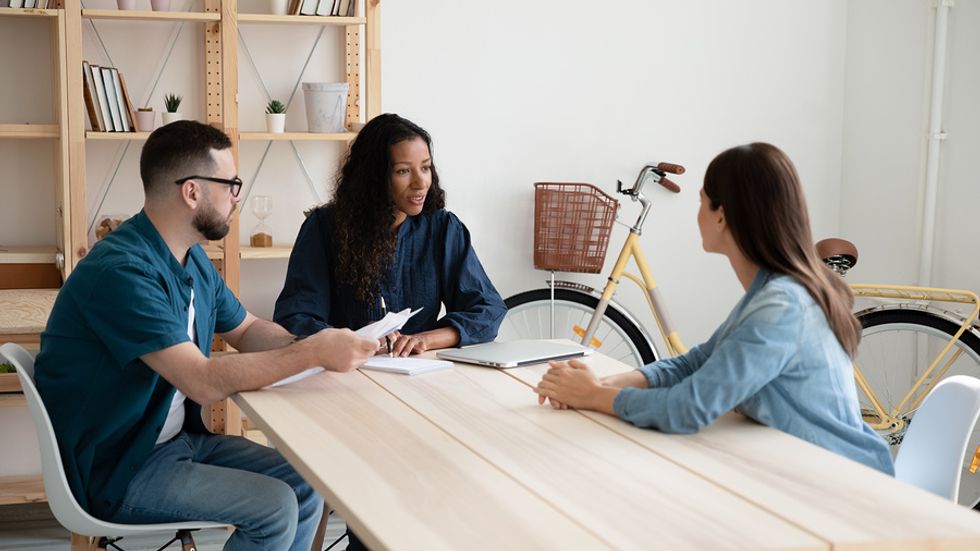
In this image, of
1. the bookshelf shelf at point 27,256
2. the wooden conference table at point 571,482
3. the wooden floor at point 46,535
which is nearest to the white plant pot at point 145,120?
the bookshelf shelf at point 27,256

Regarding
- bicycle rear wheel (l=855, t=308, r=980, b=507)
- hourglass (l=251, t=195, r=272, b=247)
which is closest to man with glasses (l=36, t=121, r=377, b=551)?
hourglass (l=251, t=195, r=272, b=247)

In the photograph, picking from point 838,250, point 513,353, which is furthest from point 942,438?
point 838,250

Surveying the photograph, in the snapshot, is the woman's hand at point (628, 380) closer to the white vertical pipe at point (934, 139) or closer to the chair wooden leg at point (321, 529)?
the chair wooden leg at point (321, 529)

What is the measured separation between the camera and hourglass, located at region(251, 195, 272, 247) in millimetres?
3812

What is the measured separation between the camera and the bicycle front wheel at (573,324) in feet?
14.0

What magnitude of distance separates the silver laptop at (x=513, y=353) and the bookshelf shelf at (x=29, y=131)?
1.70m

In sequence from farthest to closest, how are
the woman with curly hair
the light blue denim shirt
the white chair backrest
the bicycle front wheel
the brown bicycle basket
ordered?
the bicycle front wheel, the brown bicycle basket, the woman with curly hair, the white chair backrest, the light blue denim shirt

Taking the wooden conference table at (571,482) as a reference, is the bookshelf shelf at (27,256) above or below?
above

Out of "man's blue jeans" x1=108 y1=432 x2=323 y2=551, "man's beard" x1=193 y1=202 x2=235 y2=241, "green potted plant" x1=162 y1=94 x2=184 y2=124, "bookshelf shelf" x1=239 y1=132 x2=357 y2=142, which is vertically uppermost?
"green potted plant" x1=162 y1=94 x2=184 y2=124

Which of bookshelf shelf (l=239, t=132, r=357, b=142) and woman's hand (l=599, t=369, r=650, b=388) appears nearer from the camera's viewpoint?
woman's hand (l=599, t=369, r=650, b=388)

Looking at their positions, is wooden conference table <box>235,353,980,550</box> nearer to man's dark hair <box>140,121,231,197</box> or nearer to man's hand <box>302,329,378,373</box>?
man's hand <box>302,329,378,373</box>

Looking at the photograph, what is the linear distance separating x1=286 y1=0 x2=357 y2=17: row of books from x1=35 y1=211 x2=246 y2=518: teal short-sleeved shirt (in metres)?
1.67

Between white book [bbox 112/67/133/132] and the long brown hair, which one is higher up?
white book [bbox 112/67/133/132]

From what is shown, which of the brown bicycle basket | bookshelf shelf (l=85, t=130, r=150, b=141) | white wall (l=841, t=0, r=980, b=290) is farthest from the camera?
the brown bicycle basket
